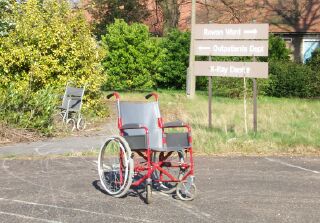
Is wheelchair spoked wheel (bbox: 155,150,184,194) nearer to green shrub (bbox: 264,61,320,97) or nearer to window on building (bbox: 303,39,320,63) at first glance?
green shrub (bbox: 264,61,320,97)

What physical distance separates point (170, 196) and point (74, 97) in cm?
801

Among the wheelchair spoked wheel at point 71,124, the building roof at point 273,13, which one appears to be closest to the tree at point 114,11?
the building roof at point 273,13

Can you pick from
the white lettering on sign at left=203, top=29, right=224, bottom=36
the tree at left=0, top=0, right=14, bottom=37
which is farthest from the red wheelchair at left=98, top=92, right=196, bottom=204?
the tree at left=0, top=0, right=14, bottom=37

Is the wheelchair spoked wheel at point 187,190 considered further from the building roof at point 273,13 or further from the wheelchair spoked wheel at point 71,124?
the building roof at point 273,13

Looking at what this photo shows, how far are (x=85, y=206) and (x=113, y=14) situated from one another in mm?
33326

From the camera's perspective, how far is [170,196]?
7695 millimetres

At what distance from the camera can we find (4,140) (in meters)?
12.4

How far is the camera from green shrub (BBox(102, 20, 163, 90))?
27.5 meters

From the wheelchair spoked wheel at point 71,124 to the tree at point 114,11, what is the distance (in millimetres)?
24339

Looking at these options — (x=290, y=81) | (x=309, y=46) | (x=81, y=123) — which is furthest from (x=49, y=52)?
(x=309, y=46)

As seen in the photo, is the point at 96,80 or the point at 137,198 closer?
the point at 137,198

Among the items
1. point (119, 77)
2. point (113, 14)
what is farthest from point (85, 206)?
point (113, 14)

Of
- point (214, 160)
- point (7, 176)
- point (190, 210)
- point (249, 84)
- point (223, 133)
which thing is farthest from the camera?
point (249, 84)

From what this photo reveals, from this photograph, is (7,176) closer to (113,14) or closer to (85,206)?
(85,206)
